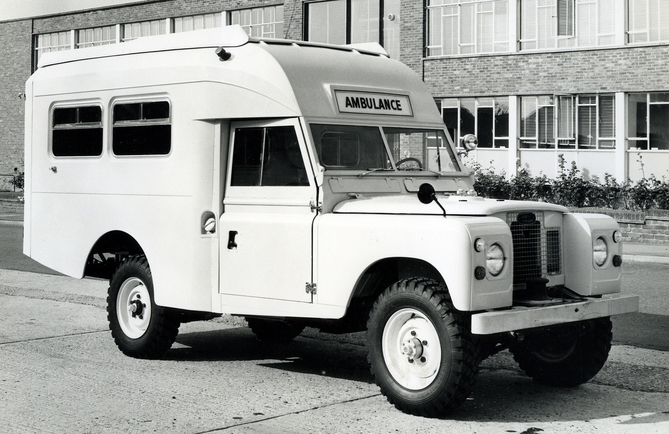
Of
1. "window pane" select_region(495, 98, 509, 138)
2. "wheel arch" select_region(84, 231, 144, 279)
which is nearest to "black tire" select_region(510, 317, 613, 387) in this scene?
"wheel arch" select_region(84, 231, 144, 279)

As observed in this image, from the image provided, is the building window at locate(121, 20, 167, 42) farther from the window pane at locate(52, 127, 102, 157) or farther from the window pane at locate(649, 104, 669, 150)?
the window pane at locate(52, 127, 102, 157)

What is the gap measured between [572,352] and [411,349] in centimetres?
155

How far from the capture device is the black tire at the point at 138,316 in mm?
8492

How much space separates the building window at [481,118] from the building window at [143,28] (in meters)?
14.7

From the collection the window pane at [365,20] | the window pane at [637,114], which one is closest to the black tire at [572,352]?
the window pane at [637,114]

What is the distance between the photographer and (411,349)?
651 centimetres

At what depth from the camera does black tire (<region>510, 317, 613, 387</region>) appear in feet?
23.7

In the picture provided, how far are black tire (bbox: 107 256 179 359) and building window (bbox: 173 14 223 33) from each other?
29.7 meters

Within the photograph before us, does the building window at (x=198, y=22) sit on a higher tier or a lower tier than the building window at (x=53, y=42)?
lower

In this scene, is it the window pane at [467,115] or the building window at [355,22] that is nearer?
the window pane at [467,115]

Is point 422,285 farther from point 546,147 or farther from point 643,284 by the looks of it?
point 546,147

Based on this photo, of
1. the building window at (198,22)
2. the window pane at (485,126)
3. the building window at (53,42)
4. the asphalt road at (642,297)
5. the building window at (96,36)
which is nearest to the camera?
the asphalt road at (642,297)

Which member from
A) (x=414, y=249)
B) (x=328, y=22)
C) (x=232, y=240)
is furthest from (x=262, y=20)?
(x=414, y=249)

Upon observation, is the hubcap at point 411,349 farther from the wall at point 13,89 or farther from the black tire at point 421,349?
the wall at point 13,89
